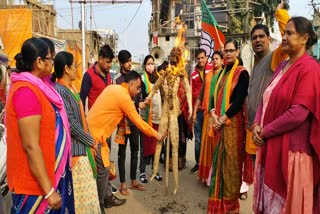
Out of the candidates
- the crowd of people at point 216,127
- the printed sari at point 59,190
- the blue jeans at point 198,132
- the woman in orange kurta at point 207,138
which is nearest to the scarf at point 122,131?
the crowd of people at point 216,127

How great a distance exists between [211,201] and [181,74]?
5.01ft

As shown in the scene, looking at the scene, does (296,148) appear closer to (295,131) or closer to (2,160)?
(295,131)

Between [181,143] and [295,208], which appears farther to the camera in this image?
[181,143]

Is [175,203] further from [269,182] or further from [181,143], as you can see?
[269,182]

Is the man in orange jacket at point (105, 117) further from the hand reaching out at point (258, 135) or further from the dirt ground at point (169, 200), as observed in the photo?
the hand reaching out at point (258, 135)

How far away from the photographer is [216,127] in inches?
135

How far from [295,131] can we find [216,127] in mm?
1371

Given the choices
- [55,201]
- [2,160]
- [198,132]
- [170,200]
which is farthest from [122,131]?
[55,201]

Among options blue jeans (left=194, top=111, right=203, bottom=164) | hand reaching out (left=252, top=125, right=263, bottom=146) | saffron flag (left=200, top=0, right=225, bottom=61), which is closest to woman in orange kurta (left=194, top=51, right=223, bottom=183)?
blue jeans (left=194, top=111, right=203, bottom=164)

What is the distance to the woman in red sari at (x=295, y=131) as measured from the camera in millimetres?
2014

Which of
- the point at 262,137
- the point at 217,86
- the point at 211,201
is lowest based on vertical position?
the point at 211,201

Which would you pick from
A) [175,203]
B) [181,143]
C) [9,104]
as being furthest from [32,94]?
[181,143]

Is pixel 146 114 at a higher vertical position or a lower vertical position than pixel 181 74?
lower

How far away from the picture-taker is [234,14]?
19453 mm
